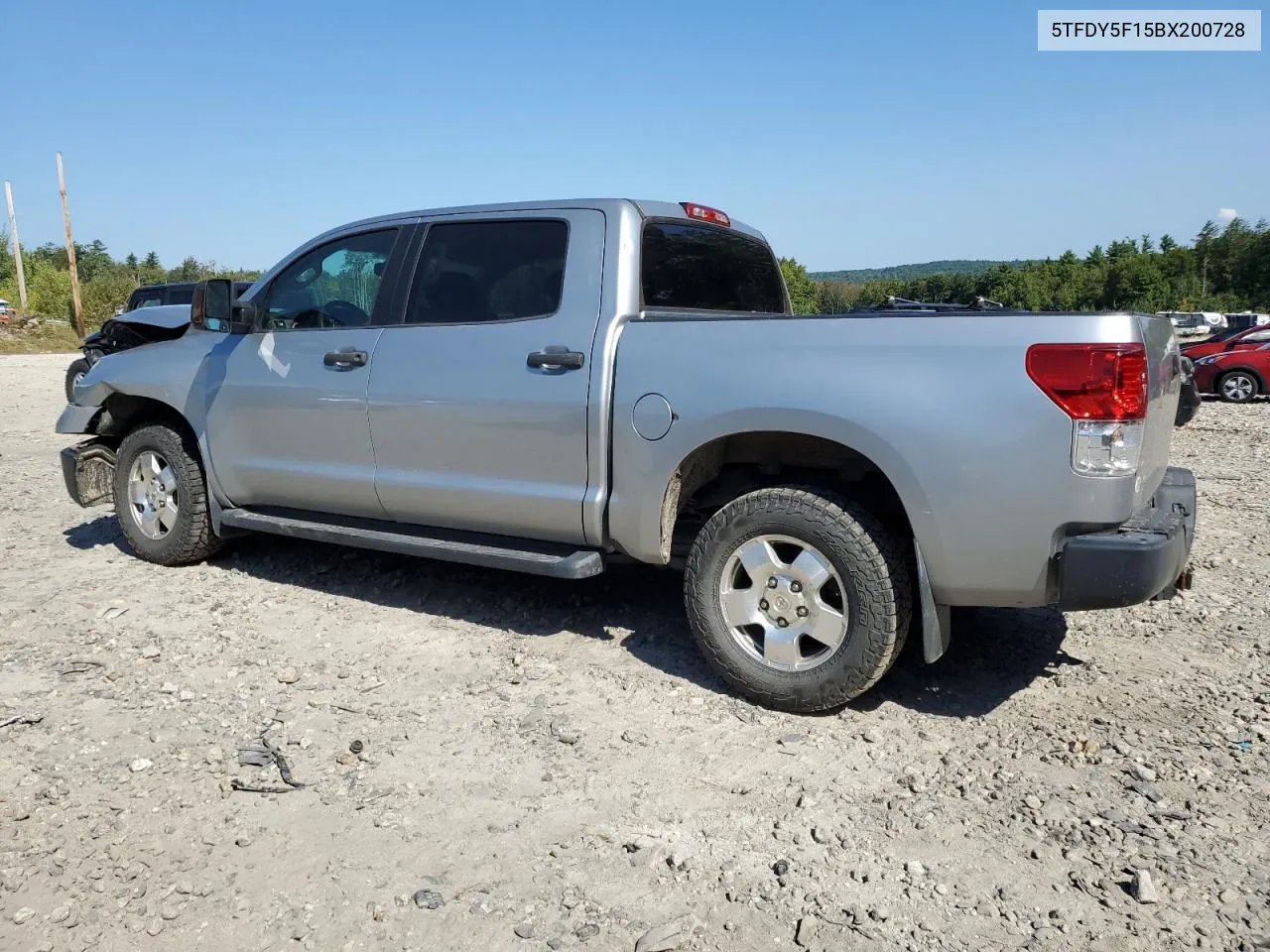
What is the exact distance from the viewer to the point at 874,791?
10.3 feet

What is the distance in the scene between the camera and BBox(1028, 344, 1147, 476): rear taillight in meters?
3.02

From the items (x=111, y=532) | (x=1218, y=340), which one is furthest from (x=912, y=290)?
(x=111, y=532)

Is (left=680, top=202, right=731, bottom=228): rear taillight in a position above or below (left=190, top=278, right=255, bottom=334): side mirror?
above

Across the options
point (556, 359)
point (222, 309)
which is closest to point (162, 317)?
point (222, 309)

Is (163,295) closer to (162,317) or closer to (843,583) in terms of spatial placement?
(162,317)

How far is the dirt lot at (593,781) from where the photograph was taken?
250cm

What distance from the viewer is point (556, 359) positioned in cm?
402

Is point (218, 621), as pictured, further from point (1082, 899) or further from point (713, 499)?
point (1082, 899)

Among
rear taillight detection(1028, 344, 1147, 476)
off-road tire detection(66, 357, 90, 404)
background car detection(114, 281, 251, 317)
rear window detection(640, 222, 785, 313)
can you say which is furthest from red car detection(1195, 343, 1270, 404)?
off-road tire detection(66, 357, 90, 404)

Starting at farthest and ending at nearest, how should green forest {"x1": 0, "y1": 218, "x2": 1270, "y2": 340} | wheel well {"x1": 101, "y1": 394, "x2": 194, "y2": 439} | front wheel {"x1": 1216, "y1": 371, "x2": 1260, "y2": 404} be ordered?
green forest {"x1": 0, "y1": 218, "x2": 1270, "y2": 340} < front wheel {"x1": 1216, "y1": 371, "x2": 1260, "y2": 404} < wheel well {"x1": 101, "y1": 394, "x2": 194, "y2": 439}

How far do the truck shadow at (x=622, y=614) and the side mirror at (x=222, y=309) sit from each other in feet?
4.64

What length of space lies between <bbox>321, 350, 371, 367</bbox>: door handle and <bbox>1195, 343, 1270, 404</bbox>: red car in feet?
50.6

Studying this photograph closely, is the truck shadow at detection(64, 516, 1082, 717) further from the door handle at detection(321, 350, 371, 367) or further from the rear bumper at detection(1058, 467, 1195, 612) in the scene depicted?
the door handle at detection(321, 350, 371, 367)

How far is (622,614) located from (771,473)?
4.22 ft
